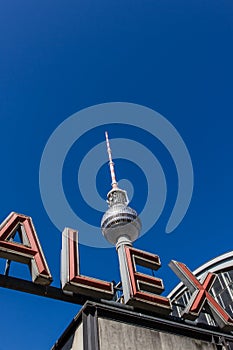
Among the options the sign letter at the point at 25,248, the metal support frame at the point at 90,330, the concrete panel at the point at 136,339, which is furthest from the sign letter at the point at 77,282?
the concrete panel at the point at 136,339

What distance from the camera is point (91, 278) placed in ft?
57.8

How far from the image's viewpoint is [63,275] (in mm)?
17125

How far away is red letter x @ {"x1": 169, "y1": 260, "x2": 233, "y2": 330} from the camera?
18766 millimetres

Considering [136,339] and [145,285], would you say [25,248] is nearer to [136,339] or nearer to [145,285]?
[136,339]

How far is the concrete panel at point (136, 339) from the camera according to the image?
14859 millimetres

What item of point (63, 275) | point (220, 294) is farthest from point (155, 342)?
point (220, 294)

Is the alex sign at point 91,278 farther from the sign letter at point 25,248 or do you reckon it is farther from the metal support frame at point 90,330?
the metal support frame at point 90,330

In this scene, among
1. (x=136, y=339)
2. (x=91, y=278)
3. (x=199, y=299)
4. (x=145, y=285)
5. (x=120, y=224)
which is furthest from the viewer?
(x=120, y=224)

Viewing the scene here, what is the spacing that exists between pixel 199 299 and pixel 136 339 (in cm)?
516

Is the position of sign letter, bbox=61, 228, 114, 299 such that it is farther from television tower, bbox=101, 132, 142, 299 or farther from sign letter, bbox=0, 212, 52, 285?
television tower, bbox=101, 132, 142, 299

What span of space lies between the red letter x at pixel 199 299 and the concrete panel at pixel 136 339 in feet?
6.07

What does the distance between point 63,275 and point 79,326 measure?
240 cm

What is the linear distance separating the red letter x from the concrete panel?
1849 mm

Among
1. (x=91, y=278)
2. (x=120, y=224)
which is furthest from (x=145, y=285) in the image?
(x=120, y=224)
